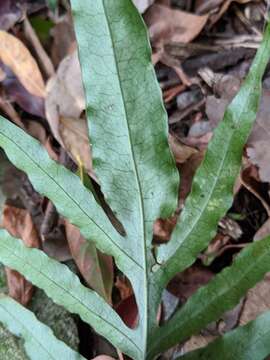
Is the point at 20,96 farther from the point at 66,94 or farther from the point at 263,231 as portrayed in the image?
the point at 263,231

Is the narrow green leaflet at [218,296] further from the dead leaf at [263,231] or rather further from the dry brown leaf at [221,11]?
the dry brown leaf at [221,11]

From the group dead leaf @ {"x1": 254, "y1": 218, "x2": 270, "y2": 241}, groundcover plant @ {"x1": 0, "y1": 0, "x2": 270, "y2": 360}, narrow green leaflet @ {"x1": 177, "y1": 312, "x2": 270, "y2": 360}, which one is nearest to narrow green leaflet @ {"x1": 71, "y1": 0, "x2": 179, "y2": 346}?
groundcover plant @ {"x1": 0, "y1": 0, "x2": 270, "y2": 360}

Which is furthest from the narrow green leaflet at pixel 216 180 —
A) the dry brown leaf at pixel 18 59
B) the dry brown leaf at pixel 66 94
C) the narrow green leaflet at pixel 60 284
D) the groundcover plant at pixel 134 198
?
the dry brown leaf at pixel 18 59

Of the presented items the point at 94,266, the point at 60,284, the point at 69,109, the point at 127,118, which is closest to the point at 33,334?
the point at 60,284

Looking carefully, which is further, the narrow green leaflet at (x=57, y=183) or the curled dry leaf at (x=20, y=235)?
the curled dry leaf at (x=20, y=235)

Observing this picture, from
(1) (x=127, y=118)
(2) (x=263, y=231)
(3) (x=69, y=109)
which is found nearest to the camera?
(1) (x=127, y=118)
